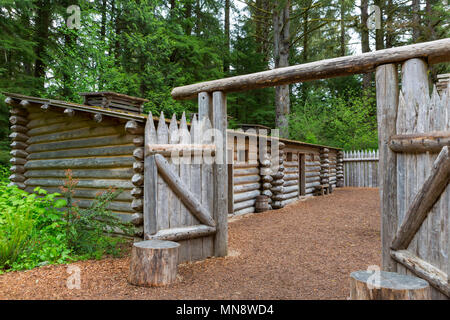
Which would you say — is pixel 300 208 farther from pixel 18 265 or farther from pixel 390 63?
pixel 18 265

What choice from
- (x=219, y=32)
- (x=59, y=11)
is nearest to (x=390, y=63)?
(x=59, y=11)

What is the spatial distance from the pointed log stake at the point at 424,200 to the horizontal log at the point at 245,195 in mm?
6999

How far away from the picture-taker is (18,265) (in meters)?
5.23

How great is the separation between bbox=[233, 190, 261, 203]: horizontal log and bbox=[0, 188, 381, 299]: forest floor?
2413 millimetres

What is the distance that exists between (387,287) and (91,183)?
718cm

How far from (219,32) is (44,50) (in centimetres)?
1083

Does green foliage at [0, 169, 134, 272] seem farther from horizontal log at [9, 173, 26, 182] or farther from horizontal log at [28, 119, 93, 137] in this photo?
horizontal log at [9, 173, 26, 182]

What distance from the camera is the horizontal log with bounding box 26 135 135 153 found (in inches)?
299

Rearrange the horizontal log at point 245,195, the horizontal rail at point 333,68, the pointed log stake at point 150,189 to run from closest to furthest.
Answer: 1. the horizontal rail at point 333,68
2. the pointed log stake at point 150,189
3. the horizontal log at point 245,195

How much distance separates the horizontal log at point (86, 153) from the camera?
7564mm

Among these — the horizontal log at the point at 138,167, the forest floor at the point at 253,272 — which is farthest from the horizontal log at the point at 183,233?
the horizontal log at the point at 138,167

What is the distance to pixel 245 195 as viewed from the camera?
11.6m

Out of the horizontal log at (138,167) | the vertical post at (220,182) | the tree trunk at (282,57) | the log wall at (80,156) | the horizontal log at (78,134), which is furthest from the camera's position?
the tree trunk at (282,57)

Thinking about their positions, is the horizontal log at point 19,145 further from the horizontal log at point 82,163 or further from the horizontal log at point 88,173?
the horizontal log at point 88,173
